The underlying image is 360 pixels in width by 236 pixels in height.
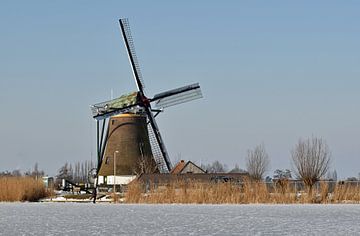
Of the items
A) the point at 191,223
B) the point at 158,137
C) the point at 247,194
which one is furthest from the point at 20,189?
the point at 158,137

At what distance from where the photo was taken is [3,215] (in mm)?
16828

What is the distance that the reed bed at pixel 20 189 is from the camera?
82.6 feet

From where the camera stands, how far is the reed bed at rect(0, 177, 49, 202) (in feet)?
82.6

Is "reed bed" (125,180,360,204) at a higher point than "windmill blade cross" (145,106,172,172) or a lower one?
lower

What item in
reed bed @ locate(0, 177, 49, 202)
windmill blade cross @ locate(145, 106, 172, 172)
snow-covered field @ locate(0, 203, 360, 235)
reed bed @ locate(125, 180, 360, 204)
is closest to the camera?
snow-covered field @ locate(0, 203, 360, 235)

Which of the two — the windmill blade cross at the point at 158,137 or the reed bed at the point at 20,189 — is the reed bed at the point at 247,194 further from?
the windmill blade cross at the point at 158,137

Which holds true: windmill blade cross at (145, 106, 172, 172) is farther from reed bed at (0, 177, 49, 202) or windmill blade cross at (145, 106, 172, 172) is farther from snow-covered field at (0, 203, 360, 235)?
snow-covered field at (0, 203, 360, 235)

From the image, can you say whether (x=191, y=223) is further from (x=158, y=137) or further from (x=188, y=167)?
(x=188, y=167)

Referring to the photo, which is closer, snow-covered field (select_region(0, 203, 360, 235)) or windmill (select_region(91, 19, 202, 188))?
snow-covered field (select_region(0, 203, 360, 235))

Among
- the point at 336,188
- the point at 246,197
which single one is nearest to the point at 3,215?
the point at 246,197

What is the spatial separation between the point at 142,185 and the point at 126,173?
18931mm

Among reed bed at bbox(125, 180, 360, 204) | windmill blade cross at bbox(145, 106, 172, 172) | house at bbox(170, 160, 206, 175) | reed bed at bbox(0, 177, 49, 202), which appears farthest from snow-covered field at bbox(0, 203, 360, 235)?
house at bbox(170, 160, 206, 175)

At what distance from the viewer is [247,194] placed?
2323 cm

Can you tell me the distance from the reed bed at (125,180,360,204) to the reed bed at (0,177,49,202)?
4.78 m
